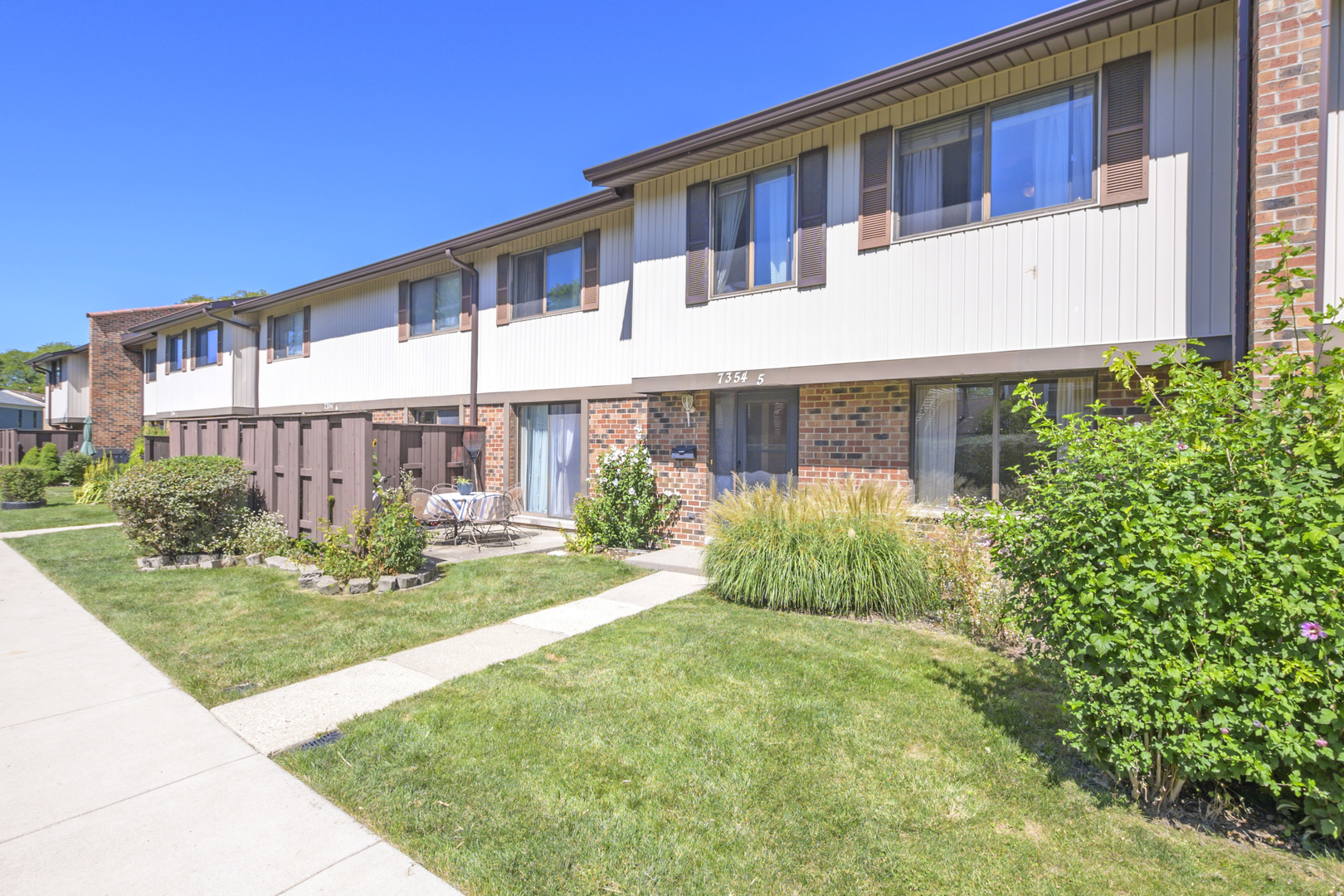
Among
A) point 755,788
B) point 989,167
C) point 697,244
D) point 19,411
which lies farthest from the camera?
point 19,411

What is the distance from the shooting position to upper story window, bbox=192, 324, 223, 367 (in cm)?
2081

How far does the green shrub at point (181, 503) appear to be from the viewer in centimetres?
829

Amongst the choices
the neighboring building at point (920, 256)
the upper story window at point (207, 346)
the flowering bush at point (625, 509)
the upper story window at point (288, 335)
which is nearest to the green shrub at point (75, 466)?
the upper story window at point (207, 346)

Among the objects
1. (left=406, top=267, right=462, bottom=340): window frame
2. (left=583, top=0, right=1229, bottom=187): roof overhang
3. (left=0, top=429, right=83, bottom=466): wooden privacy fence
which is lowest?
(left=0, top=429, right=83, bottom=466): wooden privacy fence

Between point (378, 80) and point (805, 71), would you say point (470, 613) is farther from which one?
point (805, 71)

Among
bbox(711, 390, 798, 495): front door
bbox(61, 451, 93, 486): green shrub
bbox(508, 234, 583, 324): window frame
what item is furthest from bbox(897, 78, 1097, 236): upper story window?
bbox(61, 451, 93, 486): green shrub

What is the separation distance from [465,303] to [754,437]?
7.27 m

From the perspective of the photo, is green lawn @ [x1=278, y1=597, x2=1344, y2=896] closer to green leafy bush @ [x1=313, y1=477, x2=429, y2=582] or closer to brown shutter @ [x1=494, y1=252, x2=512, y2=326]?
green leafy bush @ [x1=313, y1=477, x2=429, y2=582]

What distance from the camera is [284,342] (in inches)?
718

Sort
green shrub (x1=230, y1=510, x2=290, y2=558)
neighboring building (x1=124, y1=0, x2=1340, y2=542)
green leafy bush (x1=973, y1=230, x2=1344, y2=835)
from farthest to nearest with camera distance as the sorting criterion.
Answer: green shrub (x1=230, y1=510, x2=290, y2=558)
neighboring building (x1=124, y1=0, x2=1340, y2=542)
green leafy bush (x1=973, y1=230, x2=1344, y2=835)

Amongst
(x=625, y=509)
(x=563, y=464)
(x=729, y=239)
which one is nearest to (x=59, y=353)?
(x=563, y=464)

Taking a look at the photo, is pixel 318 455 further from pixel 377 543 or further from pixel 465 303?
pixel 465 303

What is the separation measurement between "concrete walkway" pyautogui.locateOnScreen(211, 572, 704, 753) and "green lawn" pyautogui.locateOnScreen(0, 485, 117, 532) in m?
12.4

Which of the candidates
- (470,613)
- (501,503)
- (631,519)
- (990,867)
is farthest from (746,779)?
(501,503)
